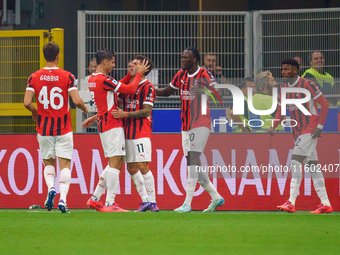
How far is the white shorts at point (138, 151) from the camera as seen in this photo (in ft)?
31.4

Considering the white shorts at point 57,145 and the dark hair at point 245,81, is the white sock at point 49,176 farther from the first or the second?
the dark hair at point 245,81

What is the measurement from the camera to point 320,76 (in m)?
12.0

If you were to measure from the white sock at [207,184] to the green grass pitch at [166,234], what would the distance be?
0.91 metres

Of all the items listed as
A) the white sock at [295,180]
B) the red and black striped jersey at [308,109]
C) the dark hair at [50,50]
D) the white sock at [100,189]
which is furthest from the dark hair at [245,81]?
the dark hair at [50,50]

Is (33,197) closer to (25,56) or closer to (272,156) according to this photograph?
(25,56)

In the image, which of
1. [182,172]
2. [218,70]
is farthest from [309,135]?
[218,70]

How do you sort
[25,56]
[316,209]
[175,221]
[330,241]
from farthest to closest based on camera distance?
[25,56] < [316,209] < [175,221] < [330,241]

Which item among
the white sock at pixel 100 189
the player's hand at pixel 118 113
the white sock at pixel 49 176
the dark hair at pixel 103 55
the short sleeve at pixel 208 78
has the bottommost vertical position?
the white sock at pixel 100 189

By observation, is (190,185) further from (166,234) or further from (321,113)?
(166,234)

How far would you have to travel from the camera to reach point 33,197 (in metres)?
10.9

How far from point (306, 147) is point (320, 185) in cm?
51

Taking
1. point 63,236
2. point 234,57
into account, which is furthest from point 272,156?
point 63,236

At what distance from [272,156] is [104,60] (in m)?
2.83

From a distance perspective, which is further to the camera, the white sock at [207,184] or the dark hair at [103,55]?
the white sock at [207,184]
